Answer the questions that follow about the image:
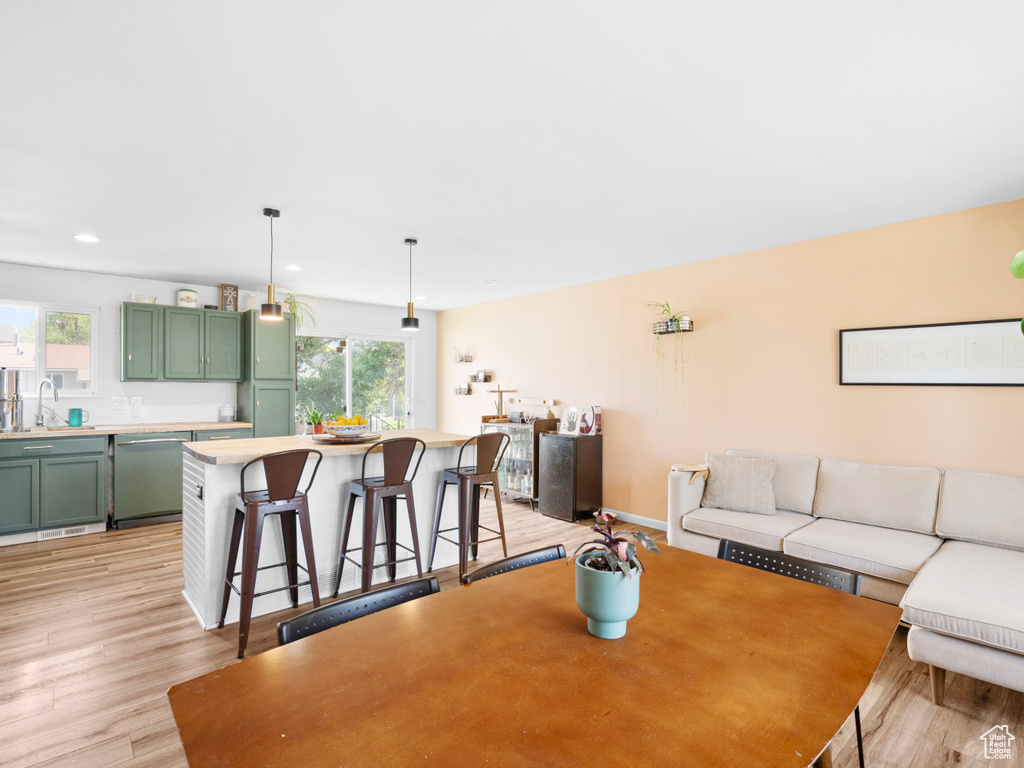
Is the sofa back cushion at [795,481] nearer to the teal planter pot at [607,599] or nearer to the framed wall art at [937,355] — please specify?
the framed wall art at [937,355]

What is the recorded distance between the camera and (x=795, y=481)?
12.7 ft

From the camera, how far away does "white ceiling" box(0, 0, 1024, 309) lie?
1.69m

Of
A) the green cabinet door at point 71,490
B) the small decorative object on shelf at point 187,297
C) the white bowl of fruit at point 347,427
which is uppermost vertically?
the small decorative object on shelf at point 187,297

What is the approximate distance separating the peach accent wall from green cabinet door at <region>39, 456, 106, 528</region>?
4.39 m

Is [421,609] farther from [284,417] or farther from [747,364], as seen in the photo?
[284,417]

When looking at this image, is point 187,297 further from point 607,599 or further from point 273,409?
point 607,599

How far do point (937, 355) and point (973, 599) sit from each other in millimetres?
1778

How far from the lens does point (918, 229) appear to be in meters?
3.52

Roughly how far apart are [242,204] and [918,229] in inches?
175

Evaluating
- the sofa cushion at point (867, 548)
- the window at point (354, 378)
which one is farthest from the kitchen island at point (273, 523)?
the window at point (354, 378)

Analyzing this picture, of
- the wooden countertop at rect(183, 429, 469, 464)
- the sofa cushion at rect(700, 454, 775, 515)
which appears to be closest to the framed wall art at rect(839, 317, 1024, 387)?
the sofa cushion at rect(700, 454, 775, 515)

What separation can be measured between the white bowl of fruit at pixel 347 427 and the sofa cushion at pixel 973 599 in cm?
321

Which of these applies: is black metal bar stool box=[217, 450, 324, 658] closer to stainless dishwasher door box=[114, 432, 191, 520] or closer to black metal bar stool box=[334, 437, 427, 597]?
black metal bar stool box=[334, 437, 427, 597]

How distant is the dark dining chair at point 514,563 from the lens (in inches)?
69.2
